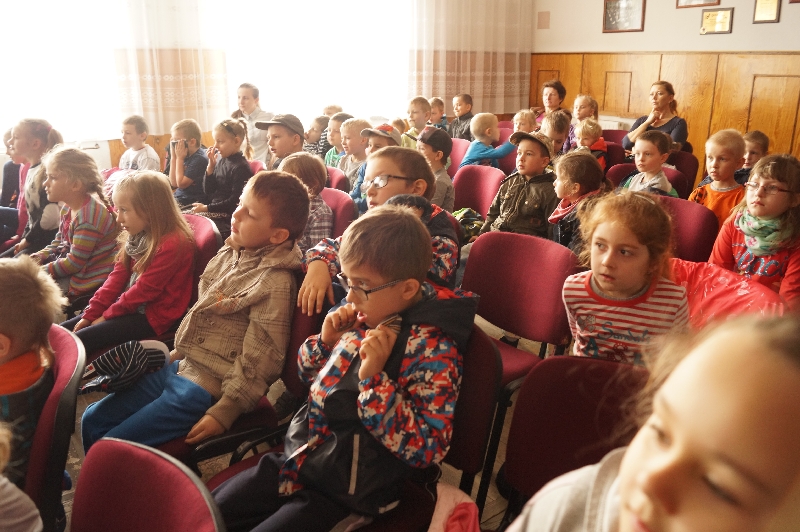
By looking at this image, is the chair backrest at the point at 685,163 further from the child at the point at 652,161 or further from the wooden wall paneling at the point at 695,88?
the wooden wall paneling at the point at 695,88

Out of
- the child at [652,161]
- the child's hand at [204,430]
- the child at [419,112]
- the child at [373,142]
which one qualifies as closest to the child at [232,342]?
the child's hand at [204,430]

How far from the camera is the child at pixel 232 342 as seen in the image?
1.62 meters

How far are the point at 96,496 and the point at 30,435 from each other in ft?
1.79

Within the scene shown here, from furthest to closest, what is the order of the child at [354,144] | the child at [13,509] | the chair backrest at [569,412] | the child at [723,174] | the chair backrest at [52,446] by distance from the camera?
the child at [354,144]
the child at [723,174]
the chair backrest at [52,446]
the chair backrest at [569,412]
the child at [13,509]

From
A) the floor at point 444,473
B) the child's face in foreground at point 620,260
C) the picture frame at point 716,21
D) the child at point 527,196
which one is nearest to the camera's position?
the child's face in foreground at point 620,260

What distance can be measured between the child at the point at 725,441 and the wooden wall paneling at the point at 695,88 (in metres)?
6.16

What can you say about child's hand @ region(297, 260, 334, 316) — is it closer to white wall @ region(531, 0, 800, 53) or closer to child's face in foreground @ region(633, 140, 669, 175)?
child's face in foreground @ region(633, 140, 669, 175)

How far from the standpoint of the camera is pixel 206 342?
1.80 metres

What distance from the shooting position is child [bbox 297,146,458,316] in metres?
1.72

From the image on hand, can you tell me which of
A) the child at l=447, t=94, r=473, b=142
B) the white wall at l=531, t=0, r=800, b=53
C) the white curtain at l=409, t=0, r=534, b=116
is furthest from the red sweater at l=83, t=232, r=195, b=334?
the white wall at l=531, t=0, r=800, b=53

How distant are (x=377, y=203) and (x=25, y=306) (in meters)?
1.15

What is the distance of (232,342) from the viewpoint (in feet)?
5.89

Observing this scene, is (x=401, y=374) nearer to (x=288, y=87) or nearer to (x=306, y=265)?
(x=306, y=265)

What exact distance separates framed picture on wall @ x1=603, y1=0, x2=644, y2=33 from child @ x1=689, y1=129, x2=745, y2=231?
3.97 metres
